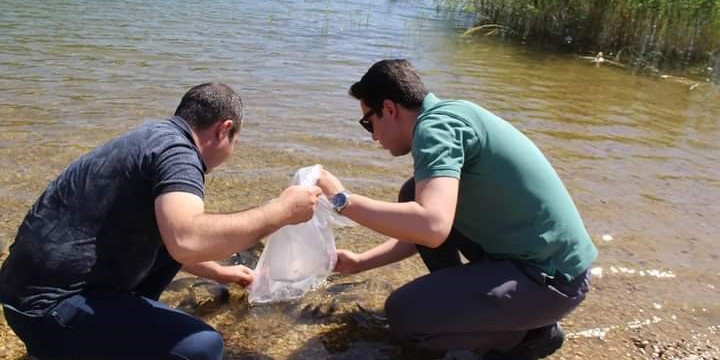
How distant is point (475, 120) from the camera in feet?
9.27

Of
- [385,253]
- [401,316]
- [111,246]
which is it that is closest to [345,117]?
[385,253]

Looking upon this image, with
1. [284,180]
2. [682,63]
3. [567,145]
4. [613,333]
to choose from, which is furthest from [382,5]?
[613,333]

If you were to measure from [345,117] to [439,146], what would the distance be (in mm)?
5106

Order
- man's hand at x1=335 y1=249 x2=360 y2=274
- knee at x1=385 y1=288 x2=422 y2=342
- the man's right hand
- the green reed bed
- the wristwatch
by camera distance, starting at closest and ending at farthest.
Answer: the man's right hand
the wristwatch
knee at x1=385 y1=288 x2=422 y2=342
man's hand at x1=335 y1=249 x2=360 y2=274
the green reed bed

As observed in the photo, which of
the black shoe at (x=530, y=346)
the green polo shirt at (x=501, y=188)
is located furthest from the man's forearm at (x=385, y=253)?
the black shoe at (x=530, y=346)

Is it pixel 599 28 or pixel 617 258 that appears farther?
pixel 599 28

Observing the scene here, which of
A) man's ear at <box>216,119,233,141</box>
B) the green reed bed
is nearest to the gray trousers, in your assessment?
man's ear at <box>216,119,233,141</box>

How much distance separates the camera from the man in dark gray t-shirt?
7.79 ft

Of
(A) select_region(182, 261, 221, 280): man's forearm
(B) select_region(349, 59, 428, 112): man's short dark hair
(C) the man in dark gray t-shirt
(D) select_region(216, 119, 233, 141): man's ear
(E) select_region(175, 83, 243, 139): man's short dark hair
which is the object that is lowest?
(A) select_region(182, 261, 221, 280): man's forearm

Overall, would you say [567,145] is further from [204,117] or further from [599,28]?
[599,28]

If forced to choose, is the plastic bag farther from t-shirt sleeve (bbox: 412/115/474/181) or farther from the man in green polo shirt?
t-shirt sleeve (bbox: 412/115/474/181)

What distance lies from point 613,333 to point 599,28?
35.5ft

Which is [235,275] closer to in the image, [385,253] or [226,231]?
[385,253]

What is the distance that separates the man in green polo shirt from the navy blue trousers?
812mm
